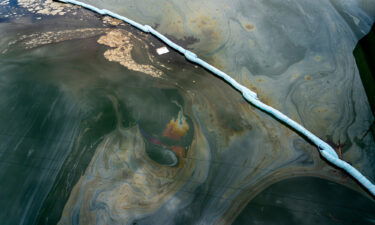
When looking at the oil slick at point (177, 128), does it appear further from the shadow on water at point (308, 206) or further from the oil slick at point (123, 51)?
the shadow on water at point (308, 206)

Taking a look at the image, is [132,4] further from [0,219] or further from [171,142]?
[0,219]

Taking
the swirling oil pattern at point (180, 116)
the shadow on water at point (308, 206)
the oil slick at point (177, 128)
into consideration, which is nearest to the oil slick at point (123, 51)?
the swirling oil pattern at point (180, 116)

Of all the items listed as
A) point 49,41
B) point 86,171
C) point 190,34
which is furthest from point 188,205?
point 49,41

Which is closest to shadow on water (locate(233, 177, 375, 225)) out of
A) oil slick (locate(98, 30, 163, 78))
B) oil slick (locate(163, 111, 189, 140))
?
oil slick (locate(163, 111, 189, 140))

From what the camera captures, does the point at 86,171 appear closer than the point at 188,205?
No

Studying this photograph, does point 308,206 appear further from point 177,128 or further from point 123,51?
point 123,51

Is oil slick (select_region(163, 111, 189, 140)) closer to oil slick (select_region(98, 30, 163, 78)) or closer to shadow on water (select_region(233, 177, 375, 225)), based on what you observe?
oil slick (select_region(98, 30, 163, 78))

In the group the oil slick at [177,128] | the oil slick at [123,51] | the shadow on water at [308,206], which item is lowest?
the shadow on water at [308,206]

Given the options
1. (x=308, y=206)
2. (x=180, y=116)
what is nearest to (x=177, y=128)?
(x=180, y=116)
